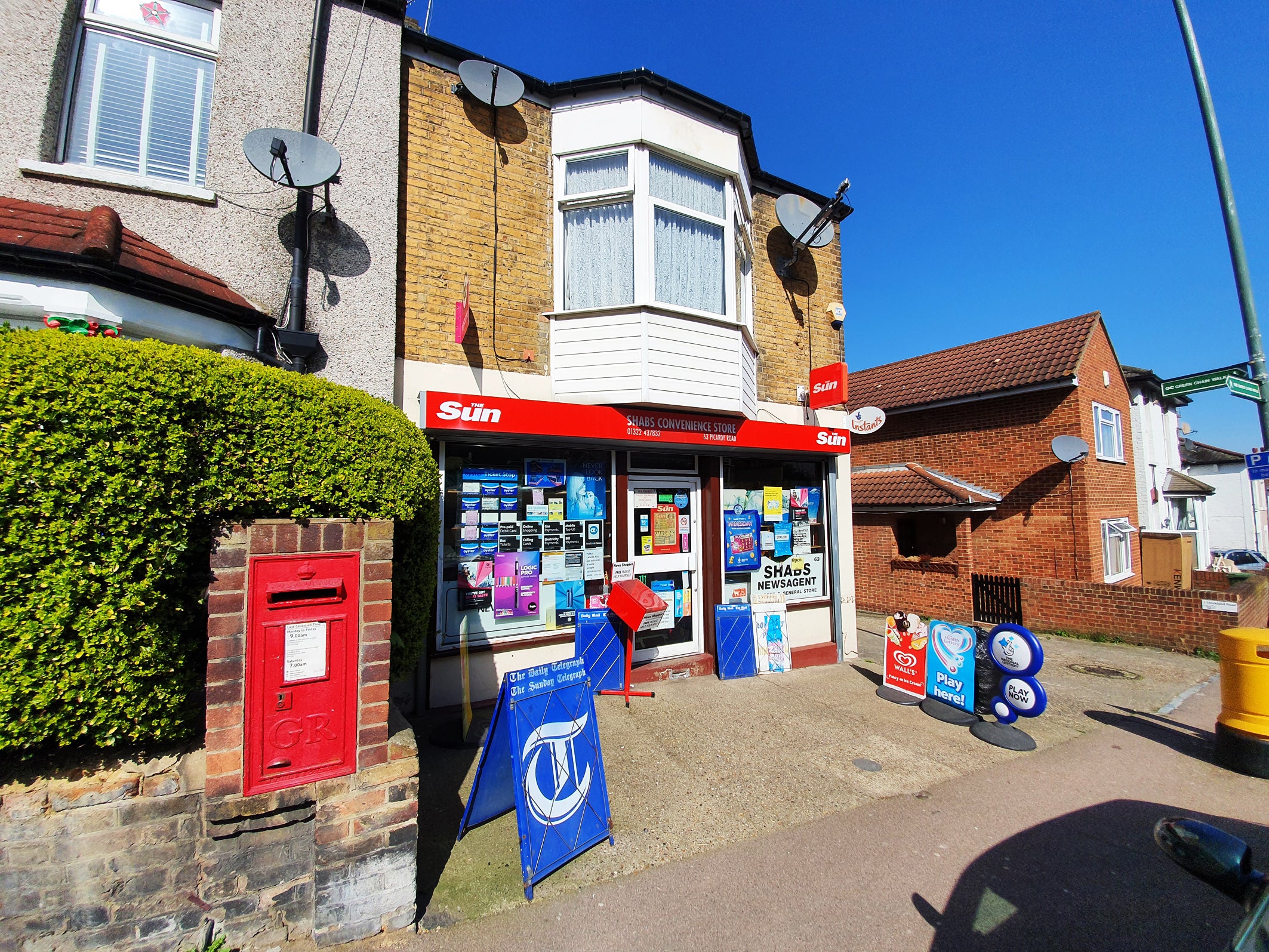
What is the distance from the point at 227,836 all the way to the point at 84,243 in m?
3.82

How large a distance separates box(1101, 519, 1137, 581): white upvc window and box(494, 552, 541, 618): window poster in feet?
40.7

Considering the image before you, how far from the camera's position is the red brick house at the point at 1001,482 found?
11172mm

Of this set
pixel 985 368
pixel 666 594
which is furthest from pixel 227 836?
pixel 985 368

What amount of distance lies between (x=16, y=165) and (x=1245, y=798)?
34.9 feet

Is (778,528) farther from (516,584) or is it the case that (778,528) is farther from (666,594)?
(516,584)

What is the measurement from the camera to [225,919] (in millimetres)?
2424

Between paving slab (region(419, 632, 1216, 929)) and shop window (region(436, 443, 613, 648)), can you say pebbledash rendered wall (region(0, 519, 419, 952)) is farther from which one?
shop window (region(436, 443, 613, 648))

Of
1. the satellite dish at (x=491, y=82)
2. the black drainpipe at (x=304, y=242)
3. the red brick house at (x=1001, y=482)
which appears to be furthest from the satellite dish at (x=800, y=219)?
the red brick house at (x=1001, y=482)

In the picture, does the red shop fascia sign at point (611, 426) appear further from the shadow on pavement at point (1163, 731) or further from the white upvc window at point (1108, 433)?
the white upvc window at point (1108, 433)

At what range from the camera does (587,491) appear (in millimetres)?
6180

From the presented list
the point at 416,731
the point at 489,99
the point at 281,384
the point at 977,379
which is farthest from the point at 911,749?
the point at 977,379

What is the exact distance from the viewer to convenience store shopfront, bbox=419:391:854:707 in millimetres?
5426

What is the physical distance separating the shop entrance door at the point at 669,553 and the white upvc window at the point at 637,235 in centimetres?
216

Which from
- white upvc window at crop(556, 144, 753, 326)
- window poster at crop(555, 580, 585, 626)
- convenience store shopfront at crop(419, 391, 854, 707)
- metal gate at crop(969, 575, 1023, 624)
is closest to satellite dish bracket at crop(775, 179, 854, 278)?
white upvc window at crop(556, 144, 753, 326)
